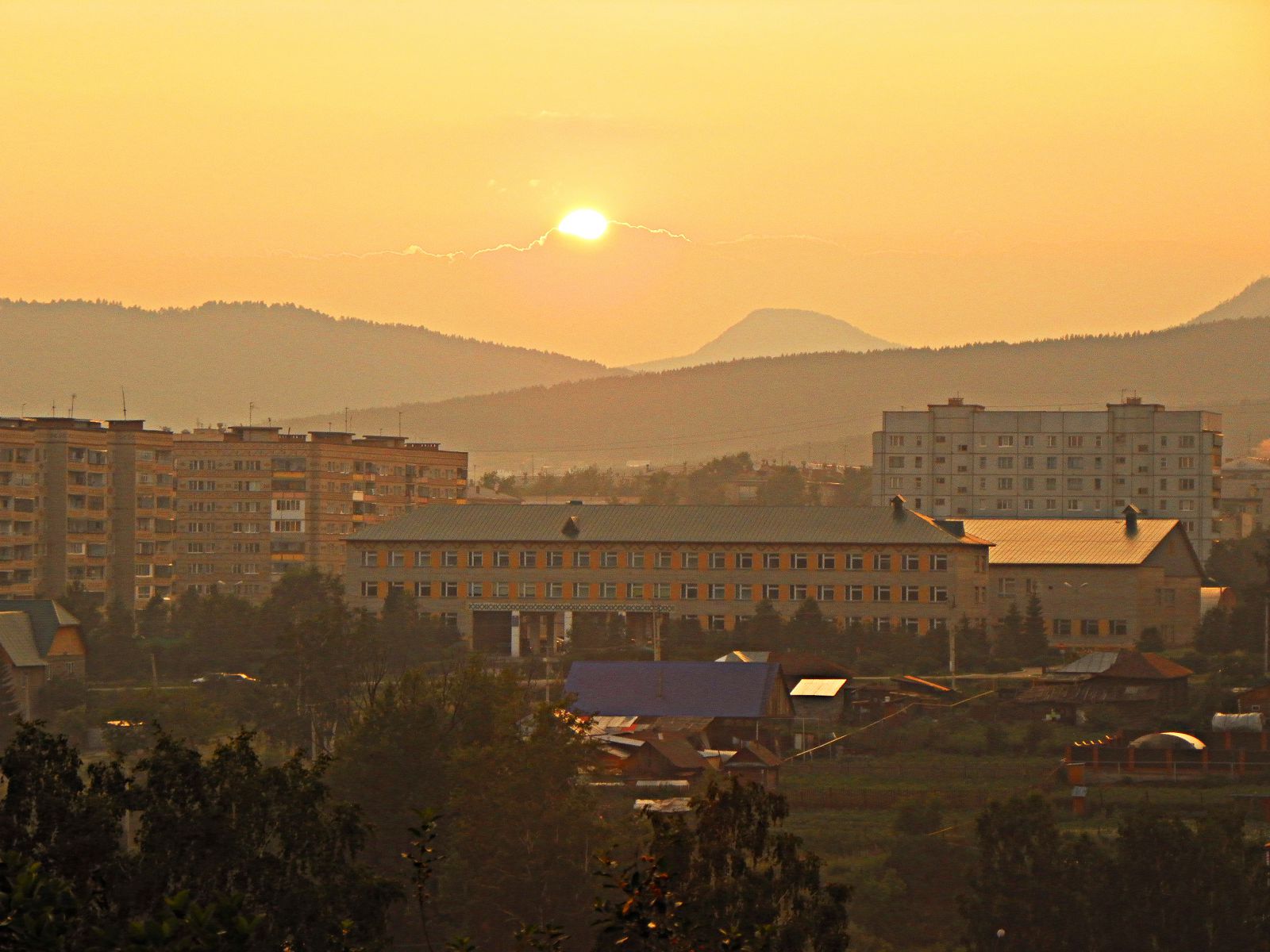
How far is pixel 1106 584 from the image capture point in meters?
102

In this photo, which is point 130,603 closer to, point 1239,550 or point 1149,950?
point 1239,550

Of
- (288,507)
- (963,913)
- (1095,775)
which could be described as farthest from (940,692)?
(288,507)

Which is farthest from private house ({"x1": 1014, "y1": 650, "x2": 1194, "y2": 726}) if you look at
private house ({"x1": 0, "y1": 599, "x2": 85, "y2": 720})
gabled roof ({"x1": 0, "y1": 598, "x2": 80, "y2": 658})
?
gabled roof ({"x1": 0, "y1": 598, "x2": 80, "y2": 658})

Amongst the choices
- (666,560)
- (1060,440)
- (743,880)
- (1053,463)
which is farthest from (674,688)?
(1060,440)

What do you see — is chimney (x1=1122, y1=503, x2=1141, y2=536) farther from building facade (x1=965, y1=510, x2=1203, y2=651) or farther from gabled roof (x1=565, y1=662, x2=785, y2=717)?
gabled roof (x1=565, y1=662, x2=785, y2=717)

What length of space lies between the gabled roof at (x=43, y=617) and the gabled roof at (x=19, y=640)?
242 millimetres

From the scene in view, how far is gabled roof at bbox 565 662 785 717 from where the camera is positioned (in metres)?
73.2

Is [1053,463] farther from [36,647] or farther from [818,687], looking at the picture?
[36,647]

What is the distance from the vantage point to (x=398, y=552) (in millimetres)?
106938

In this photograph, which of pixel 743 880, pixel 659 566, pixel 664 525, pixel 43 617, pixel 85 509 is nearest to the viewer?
pixel 743 880

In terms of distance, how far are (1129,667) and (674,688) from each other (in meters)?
16.8

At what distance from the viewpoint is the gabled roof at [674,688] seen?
Result: 73188 millimetres

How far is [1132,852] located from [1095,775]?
19.7 meters

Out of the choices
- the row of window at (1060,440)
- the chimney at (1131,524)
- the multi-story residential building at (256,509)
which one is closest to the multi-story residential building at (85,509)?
the multi-story residential building at (256,509)
